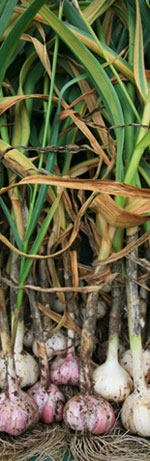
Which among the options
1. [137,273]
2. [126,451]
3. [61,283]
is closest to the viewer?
[126,451]

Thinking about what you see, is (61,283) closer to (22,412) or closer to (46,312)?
(46,312)

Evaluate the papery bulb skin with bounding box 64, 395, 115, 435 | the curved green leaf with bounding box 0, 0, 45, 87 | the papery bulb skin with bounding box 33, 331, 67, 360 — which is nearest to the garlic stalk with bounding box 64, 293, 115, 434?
the papery bulb skin with bounding box 64, 395, 115, 435

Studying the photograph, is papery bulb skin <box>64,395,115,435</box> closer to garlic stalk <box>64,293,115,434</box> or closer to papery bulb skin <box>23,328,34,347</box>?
garlic stalk <box>64,293,115,434</box>

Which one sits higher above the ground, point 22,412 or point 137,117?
point 137,117

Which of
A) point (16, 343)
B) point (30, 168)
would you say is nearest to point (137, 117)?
point (30, 168)

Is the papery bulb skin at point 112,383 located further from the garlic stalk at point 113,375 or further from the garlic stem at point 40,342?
the garlic stem at point 40,342

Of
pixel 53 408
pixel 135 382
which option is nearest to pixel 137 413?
pixel 135 382

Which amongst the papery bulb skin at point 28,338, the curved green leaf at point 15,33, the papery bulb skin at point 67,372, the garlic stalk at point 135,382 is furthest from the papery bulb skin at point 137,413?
the curved green leaf at point 15,33
